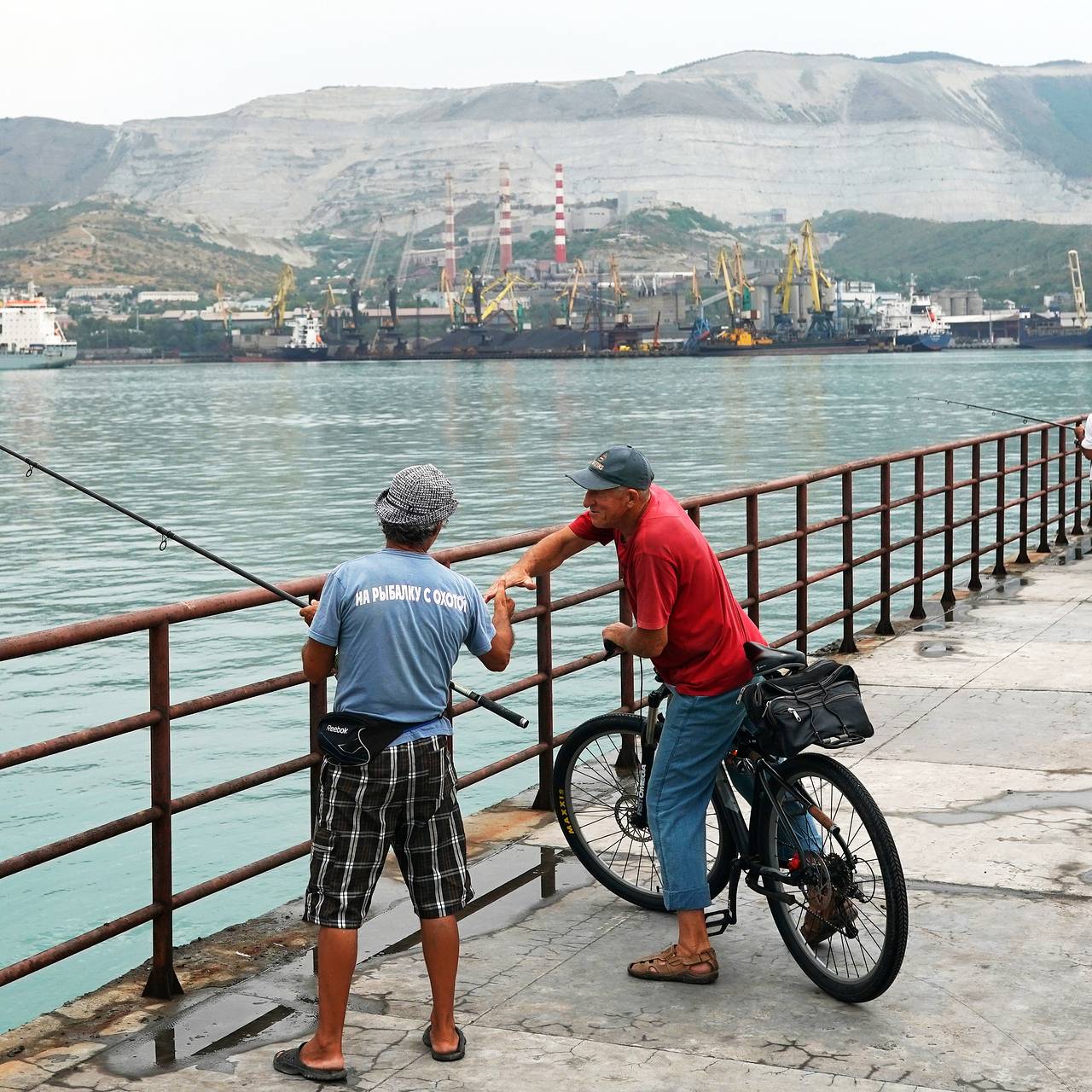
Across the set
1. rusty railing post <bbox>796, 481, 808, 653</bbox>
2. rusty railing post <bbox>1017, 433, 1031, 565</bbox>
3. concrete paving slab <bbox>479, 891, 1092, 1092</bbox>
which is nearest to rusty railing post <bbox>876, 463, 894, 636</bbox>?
rusty railing post <bbox>796, 481, 808, 653</bbox>

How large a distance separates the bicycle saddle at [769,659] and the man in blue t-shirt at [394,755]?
0.87m

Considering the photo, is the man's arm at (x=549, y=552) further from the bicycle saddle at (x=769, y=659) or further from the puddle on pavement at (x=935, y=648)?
the puddle on pavement at (x=935, y=648)

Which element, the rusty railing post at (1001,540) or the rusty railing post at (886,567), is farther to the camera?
the rusty railing post at (1001,540)

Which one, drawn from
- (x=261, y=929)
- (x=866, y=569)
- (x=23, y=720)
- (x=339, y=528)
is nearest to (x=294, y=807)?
(x=23, y=720)

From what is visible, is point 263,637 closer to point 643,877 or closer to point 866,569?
point 866,569

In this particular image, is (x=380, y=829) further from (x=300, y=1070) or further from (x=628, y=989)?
(x=628, y=989)

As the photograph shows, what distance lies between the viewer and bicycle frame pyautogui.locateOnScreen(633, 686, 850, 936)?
4953 millimetres

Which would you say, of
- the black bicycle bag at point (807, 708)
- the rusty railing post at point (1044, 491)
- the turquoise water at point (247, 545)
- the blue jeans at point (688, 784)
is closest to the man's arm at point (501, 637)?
the blue jeans at point (688, 784)

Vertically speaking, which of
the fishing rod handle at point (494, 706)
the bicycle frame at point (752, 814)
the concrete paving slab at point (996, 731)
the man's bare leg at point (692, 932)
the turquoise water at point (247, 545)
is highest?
the fishing rod handle at point (494, 706)

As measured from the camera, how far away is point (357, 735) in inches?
172

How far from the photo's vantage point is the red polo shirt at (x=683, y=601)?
15.8 ft

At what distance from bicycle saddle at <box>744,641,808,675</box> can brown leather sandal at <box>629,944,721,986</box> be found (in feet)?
2.85

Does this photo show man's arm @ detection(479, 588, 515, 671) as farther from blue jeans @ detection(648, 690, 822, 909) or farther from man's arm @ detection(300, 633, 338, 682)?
blue jeans @ detection(648, 690, 822, 909)

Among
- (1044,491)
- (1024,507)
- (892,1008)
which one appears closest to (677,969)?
(892,1008)
